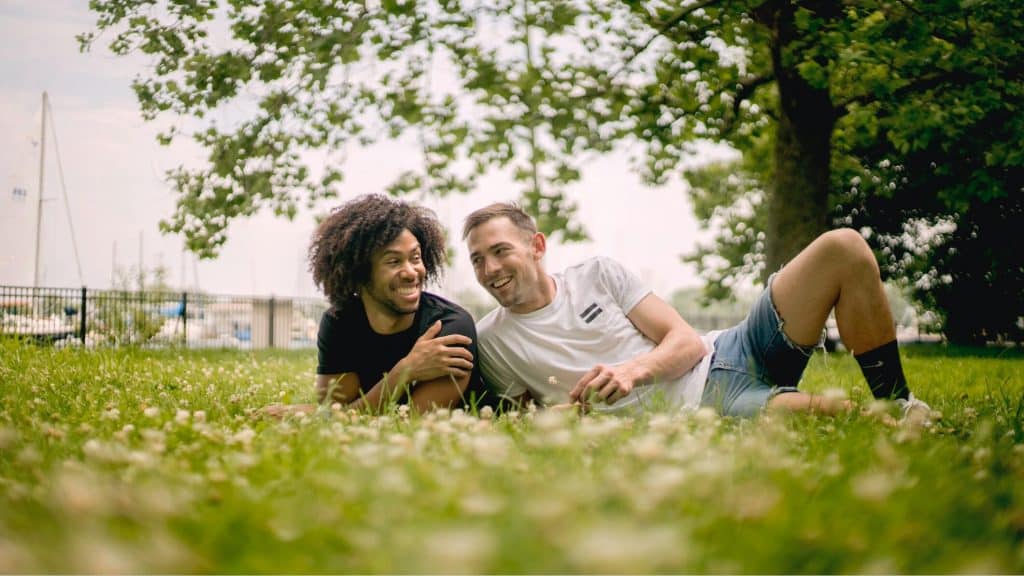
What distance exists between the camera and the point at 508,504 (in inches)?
54.8

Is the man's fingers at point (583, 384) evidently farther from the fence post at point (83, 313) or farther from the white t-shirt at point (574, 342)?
the fence post at point (83, 313)

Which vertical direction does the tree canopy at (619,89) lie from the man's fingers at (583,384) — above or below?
above

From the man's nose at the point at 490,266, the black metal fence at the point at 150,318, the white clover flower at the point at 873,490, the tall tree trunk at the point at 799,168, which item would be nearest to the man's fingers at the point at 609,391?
the man's nose at the point at 490,266

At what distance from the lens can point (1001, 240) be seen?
21.9 metres

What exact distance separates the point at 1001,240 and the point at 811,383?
59.1ft

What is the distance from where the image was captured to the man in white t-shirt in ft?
13.0

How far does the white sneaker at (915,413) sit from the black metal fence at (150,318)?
36.2ft

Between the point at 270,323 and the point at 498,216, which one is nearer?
the point at 498,216

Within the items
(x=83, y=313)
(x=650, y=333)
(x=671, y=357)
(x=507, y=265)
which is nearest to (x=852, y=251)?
(x=671, y=357)

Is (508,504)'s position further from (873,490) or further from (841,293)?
(841,293)

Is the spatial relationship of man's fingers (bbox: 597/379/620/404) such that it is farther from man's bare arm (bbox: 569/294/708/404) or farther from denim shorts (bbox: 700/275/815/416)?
denim shorts (bbox: 700/275/815/416)

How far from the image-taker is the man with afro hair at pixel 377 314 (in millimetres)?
4285

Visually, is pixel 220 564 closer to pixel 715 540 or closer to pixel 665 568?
pixel 665 568

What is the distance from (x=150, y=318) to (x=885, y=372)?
62.5 ft
